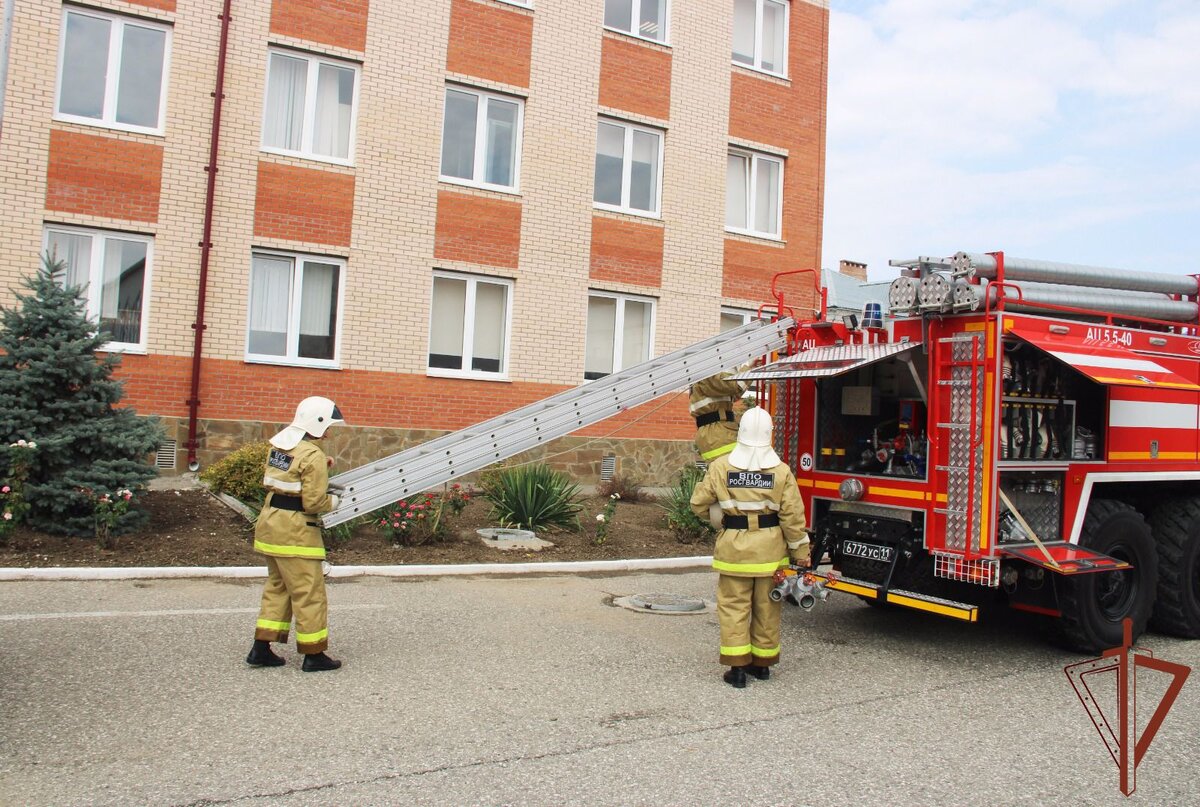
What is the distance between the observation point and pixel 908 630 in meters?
7.87

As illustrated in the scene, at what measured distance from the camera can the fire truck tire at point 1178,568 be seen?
25.1 feet

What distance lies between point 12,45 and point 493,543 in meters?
9.57

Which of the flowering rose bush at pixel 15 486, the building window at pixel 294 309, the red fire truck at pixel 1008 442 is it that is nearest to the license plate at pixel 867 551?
the red fire truck at pixel 1008 442

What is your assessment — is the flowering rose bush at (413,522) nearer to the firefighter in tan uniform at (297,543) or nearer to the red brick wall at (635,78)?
the firefighter in tan uniform at (297,543)

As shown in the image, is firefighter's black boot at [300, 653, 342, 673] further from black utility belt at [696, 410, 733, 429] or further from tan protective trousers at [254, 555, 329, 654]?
black utility belt at [696, 410, 733, 429]

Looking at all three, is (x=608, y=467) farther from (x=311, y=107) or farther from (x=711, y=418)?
(x=711, y=418)

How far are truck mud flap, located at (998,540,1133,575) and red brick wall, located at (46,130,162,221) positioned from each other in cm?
1217

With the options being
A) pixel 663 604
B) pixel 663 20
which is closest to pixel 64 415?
pixel 663 604

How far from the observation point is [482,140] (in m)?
16.0

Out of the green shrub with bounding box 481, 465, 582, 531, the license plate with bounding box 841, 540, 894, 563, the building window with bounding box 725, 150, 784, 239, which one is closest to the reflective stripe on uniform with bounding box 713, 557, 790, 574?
the license plate with bounding box 841, 540, 894, 563

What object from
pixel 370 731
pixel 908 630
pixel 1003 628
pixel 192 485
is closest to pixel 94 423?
pixel 192 485

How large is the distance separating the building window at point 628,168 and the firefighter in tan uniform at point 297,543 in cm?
1152

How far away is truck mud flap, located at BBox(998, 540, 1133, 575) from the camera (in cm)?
651

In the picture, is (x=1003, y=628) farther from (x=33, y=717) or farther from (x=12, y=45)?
(x=12, y=45)
